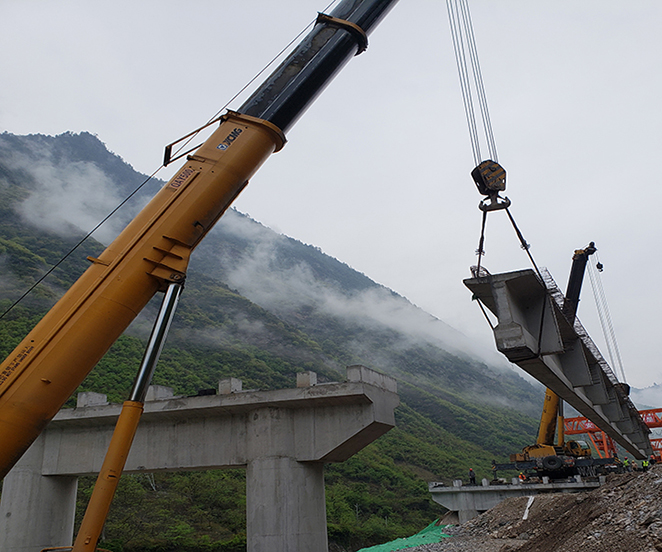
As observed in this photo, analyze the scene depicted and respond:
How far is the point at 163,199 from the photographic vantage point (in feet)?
25.2

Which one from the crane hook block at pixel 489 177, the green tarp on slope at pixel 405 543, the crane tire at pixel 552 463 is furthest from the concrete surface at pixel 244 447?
the crane tire at pixel 552 463

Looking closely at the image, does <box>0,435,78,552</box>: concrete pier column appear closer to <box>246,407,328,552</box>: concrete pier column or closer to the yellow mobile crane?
<box>246,407,328,552</box>: concrete pier column

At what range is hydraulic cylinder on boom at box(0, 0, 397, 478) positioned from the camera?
21.0ft

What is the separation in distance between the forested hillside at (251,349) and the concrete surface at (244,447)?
27.8 feet

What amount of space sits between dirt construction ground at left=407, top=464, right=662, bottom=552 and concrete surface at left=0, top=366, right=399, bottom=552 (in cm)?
482

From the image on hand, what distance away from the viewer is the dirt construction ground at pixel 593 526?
9352 millimetres

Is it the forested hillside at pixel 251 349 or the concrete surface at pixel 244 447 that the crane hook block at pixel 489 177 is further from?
the forested hillside at pixel 251 349

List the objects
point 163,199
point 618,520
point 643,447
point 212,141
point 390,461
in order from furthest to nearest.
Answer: point 390,461 < point 643,447 < point 618,520 < point 212,141 < point 163,199

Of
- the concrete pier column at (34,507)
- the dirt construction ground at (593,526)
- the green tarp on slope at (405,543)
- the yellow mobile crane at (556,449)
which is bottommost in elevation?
the green tarp on slope at (405,543)

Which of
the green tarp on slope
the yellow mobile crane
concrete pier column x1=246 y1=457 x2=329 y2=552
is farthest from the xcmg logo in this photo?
the yellow mobile crane

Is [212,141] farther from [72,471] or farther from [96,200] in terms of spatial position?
[96,200]

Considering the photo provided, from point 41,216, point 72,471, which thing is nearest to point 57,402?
point 72,471

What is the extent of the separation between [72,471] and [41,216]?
8108 centimetres

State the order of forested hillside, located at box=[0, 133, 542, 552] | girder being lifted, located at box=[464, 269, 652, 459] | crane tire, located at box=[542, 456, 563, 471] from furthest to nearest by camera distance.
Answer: forested hillside, located at box=[0, 133, 542, 552]
crane tire, located at box=[542, 456, 563, 471]
girder being lifted, located at box=[464, 269, 652, 459]
